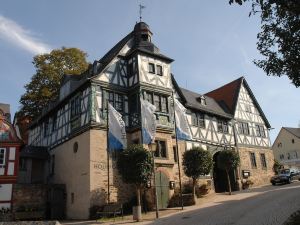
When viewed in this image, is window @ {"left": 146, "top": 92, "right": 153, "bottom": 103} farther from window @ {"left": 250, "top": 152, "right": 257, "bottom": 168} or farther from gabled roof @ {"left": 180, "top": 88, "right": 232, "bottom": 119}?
window @ {"left": 250, "top": 152, "right": 257, "bottom": 168}

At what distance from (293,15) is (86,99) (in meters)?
16.1

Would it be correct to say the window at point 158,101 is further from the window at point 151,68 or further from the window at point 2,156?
the window at point 2,156

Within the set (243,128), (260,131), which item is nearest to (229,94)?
(243,128)

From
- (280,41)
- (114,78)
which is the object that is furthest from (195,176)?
(280,41)

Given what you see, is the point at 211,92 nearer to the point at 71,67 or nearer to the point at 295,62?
the point at 71,67

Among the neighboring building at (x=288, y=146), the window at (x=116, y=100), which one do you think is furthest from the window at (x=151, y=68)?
the neighboring building at (x=288, y=146)

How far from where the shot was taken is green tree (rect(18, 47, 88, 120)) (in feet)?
114

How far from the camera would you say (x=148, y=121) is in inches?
895

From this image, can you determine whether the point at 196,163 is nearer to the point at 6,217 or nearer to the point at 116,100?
the point at 116,100

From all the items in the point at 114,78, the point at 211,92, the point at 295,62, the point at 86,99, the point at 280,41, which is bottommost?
the point at 295,62

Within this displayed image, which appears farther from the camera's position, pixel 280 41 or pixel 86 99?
pixel 86 99

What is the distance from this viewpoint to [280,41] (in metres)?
11.1

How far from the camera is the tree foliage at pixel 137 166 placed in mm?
18859

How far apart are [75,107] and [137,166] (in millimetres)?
8655
